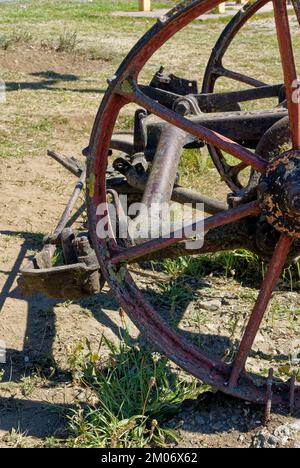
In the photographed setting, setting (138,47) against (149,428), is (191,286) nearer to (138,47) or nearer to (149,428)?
(149,428)

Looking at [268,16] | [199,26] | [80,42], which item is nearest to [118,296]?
[80,42]

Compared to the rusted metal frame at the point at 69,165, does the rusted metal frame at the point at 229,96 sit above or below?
above

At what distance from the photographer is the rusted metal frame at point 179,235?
8.89 ft

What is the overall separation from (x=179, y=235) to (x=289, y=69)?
2.33 feet

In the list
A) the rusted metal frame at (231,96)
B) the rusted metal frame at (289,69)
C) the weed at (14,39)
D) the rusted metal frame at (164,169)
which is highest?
the rusted metal frame at (289,69)

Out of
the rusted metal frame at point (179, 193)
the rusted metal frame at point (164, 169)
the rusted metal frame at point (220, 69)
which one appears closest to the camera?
the rusted metal frame at point (164, 169)

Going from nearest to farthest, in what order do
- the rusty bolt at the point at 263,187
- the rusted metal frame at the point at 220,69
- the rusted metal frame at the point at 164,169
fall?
the rusty bolt at the point at 263,187, the rusted metal frame at the point at 164,169, the rusted metal frame at the point at 220,69

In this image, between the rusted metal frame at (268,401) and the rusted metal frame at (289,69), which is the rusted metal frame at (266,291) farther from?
the rusted metal frame at (289,69)

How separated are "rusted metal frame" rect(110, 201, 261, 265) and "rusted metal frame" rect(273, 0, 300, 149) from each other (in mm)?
291

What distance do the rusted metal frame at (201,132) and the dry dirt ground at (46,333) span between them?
940 mm

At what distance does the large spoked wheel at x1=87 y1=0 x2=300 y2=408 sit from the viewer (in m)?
2.57

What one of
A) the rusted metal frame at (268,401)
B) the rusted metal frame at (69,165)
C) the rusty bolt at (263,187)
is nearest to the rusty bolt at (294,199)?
the rusty bolt at (263,187)

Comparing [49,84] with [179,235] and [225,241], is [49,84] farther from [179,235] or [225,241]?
[179,235]

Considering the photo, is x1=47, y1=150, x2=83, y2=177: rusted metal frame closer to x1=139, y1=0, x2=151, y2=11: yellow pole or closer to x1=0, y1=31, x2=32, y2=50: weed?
x1=0, y1=31, x2=32, y2=50: weed
